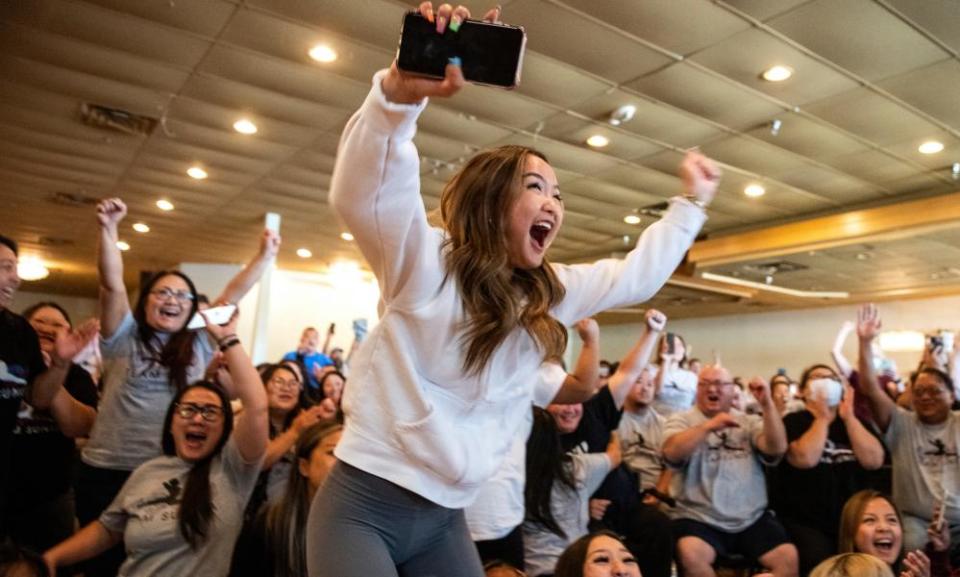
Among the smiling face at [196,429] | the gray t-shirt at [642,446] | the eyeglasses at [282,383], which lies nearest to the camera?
the smiling face at [196,429]

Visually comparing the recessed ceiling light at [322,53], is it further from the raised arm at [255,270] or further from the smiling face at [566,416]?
the smiling face at [566,416]

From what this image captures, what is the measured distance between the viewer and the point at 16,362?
85.3 inches

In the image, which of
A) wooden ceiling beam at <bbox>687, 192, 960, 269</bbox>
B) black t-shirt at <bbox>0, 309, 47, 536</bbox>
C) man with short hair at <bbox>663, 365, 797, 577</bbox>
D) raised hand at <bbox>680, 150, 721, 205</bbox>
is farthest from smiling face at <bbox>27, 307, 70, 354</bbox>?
wooden ceiling beam at <bbox>687, 192, 960, 269</bbox>

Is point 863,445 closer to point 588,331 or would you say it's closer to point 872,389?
point 872,389

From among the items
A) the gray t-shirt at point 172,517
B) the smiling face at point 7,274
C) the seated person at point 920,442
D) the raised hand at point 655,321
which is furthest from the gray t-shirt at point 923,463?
the smiling face at point 7,274

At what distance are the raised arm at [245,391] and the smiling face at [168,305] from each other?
0.69m

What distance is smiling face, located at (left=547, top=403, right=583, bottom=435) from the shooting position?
3084mm

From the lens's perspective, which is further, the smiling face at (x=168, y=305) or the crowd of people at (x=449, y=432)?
the smiling face at (x=168, y=305)

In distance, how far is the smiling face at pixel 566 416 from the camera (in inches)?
121

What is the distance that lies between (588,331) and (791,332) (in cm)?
Answer: 1177

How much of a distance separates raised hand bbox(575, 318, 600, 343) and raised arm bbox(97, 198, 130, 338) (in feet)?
5.12

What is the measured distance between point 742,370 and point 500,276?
533 inches

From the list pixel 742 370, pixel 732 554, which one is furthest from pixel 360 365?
pixel 742 370

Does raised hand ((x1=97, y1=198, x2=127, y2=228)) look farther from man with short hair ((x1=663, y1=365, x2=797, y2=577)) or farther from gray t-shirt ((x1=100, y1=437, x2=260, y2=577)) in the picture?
man with short hair ((x1=663, y1=365, x2=797, y2=577))
